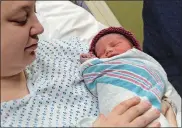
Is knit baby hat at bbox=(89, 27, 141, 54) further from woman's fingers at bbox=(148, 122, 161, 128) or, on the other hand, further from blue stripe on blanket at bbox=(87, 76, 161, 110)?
woman's fingers at bbox=(148, 122, 161, 128)

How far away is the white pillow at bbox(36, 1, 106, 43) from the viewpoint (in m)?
1.48

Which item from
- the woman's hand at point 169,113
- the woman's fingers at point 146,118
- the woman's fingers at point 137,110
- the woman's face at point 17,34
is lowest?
the woman's hand at point 169,113

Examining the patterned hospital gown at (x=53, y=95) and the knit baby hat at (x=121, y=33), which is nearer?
the patterned hospital gown at (x=53, y=95)

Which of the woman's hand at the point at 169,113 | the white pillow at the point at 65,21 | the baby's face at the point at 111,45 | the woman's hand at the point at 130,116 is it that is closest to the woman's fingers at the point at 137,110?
the woman's hand at the point at 130,116

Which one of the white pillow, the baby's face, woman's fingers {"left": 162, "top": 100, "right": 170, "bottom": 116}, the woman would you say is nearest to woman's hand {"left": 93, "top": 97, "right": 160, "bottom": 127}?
the woman

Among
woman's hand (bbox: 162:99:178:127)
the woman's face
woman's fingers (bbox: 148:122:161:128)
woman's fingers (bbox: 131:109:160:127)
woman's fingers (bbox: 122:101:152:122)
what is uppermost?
the woman's face

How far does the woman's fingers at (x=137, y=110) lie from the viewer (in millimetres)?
945

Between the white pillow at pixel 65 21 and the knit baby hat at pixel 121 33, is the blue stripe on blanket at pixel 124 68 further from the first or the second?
the white pillow at pixel 65 21

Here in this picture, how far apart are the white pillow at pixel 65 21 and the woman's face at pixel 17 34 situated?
44 cm

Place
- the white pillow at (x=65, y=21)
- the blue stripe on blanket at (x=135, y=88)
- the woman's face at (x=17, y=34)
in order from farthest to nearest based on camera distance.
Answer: the white pillow at (x=65, y=21)
the blue stripe on blanket at (x=135, y=88)
the woman's face at (x=17, y=34)

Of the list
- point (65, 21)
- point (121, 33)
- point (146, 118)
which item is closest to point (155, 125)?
point (146, 118)

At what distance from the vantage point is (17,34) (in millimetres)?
928

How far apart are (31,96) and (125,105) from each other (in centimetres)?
26

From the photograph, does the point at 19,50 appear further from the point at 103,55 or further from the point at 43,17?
the point at 43,17
